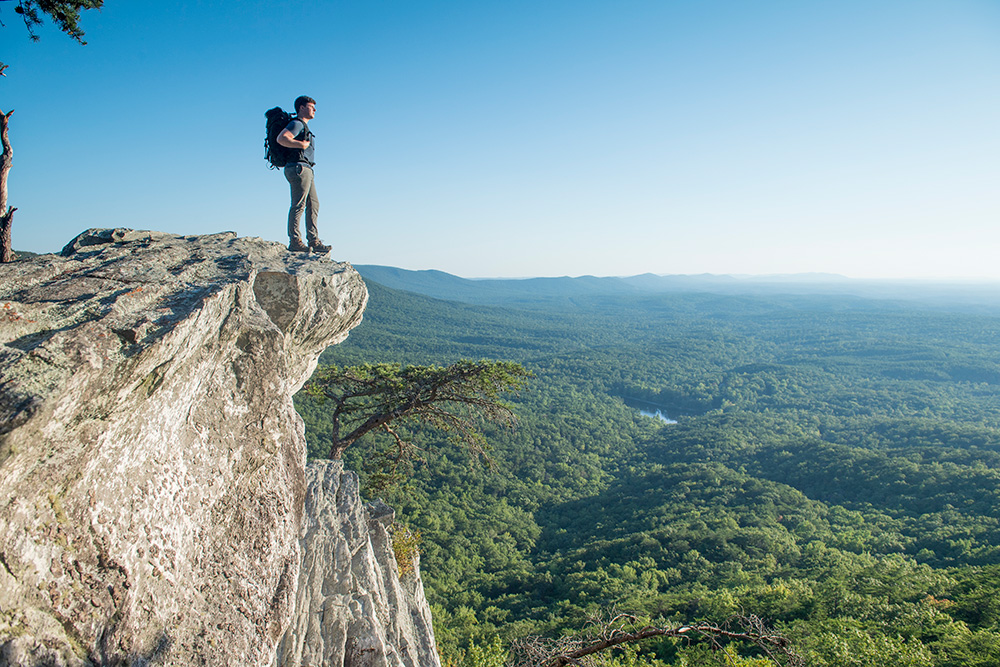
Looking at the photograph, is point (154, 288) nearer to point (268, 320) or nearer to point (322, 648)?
point (268, 320)

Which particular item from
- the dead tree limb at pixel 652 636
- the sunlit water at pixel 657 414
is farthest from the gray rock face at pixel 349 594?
the sunlit water at pixel 657 414

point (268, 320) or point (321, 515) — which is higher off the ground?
point (268, 320)

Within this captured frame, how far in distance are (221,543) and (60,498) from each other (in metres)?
1.62

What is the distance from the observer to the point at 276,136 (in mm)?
7324

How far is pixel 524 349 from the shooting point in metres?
166

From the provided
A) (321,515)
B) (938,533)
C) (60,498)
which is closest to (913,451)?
(938,533)

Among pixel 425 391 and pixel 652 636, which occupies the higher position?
pixel 425 391

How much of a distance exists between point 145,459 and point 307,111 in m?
5.52

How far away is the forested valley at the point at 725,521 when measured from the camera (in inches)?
792

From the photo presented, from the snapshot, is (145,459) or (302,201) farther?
(302,201)

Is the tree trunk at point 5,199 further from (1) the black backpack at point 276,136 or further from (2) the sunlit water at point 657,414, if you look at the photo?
(2) the sunlit water at point 657,414

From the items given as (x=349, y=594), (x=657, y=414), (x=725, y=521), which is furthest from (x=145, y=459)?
(x=657, y=414)

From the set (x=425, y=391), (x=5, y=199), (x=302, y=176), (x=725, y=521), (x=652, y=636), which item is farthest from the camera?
(x=725, y=521)

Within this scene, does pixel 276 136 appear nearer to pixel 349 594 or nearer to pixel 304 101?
pixel 304 101
